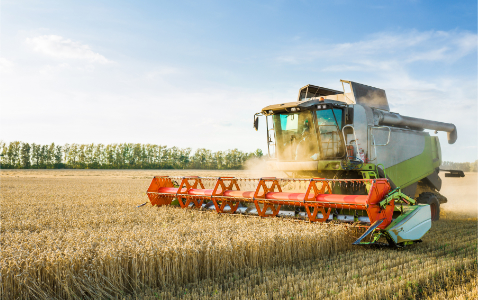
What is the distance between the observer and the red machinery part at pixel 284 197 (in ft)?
14.9

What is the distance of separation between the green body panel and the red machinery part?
113cm

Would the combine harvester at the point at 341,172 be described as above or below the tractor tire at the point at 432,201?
above

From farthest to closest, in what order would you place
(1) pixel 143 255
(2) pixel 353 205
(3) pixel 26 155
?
(3) pixel 26 155, (2) pixel 353 205, (1) pixel 143 255

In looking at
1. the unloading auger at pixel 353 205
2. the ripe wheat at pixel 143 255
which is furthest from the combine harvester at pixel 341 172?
the ripe wheat at pixel 143 255

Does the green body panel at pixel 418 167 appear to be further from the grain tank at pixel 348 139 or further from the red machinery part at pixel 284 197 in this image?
the red machinery part at pixel 284 197

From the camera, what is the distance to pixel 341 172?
6.03 m

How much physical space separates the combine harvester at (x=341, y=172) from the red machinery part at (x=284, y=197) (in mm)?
13

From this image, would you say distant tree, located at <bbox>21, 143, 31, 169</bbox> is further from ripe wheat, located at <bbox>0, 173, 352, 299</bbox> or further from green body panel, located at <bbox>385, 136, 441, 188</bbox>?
green body panel, located at <bbox>385, 136, 441, 188</bbox>

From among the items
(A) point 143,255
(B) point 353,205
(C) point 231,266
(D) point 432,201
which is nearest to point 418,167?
(D) point 432,201

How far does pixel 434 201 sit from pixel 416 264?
399 cm

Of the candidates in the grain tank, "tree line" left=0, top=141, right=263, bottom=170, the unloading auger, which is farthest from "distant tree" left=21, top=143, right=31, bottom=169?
the grain tank

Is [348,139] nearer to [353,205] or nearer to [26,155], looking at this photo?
[353,205]

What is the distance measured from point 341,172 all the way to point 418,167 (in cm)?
232

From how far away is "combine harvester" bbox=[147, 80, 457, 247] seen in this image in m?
4.68
